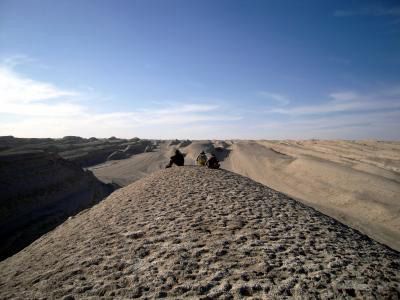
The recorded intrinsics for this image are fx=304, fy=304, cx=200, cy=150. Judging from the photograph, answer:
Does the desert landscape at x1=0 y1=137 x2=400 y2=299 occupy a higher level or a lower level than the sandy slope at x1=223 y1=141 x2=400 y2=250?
higher

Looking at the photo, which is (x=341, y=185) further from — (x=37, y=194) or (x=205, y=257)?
(x=37, y=194)

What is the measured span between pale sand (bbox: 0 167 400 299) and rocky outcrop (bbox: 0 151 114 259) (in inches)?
339

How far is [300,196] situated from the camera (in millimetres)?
26969

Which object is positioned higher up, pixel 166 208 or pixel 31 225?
pixel 166 208

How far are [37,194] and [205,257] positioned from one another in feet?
64.0

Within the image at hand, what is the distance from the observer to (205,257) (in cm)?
675

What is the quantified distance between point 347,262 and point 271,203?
444cm

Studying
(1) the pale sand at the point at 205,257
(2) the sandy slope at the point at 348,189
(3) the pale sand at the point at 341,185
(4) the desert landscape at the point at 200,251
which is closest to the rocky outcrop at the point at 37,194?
(4) the desert landscape at the point at 200,251

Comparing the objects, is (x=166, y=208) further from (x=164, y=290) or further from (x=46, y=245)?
(x=164, y=290)

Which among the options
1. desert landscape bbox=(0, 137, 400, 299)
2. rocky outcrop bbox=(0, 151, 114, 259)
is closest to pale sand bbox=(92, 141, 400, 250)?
desert landscape bbox=(0, 137, 400, 299)

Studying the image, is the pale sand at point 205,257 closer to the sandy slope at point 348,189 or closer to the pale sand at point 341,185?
the pale sand at point 341,185

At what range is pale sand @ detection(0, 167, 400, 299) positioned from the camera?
5746mm

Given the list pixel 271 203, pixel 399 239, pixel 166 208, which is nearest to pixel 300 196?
pixel 399 239

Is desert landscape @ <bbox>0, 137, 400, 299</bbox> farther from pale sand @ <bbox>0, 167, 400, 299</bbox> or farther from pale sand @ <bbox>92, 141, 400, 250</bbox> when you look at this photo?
pale sand @ <bbox>92, 141, 400, 250</bbox>
